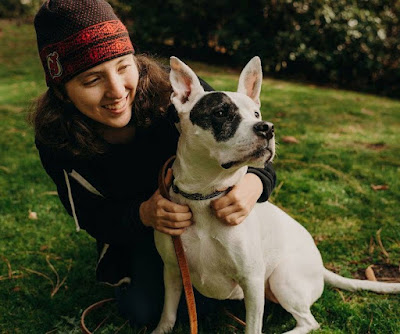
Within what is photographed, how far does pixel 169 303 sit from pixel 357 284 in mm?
1193

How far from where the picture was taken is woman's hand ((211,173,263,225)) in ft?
7.27

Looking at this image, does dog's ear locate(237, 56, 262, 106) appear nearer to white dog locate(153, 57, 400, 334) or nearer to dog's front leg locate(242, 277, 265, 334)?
white dog locate(153, 57, 400, 334)

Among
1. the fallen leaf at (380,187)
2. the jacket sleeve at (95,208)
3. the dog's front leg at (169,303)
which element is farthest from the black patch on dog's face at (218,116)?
the fallen leaf at (380,187)

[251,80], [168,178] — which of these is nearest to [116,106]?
[168,178]

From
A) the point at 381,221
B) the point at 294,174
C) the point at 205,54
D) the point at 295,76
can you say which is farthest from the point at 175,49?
the point at 381,221

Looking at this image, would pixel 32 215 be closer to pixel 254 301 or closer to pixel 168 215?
pixel 168 215

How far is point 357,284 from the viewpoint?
9.43 ft

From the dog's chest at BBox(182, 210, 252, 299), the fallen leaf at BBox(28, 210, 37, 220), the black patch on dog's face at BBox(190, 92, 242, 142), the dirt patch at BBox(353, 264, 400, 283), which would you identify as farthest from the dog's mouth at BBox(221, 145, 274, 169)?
the fallen leaf at BBox(28, 210, 37, 220)

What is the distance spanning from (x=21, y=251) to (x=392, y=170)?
357 cm

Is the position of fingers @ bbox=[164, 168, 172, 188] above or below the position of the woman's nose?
below

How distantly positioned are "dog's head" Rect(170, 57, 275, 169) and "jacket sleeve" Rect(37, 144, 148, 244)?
0.74 m

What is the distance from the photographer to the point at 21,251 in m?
3.55

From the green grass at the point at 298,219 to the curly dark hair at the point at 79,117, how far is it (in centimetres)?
111

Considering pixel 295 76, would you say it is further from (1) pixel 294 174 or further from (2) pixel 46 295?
(2) pixel 46 295
